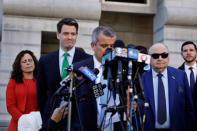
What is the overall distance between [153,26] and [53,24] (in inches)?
132

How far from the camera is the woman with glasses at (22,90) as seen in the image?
626cm

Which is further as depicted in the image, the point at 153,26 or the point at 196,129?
the point at 153,26

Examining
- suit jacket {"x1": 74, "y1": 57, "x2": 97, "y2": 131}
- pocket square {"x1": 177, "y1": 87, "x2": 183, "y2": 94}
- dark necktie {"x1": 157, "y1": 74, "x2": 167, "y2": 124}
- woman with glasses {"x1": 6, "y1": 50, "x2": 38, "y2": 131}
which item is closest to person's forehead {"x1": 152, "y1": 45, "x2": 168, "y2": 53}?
dark necktie {"x1": 157, "y1": 74, "x2": 167, "y2": 124}

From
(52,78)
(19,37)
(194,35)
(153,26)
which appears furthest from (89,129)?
(153,26)

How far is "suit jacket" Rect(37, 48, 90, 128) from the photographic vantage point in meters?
4.88

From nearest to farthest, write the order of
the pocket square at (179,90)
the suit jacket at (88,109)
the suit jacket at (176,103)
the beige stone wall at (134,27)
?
the suit jacket at (88,109), the suit jacket at (176,103), the pocket square at (179,90), the beige stone wall at (134,27)

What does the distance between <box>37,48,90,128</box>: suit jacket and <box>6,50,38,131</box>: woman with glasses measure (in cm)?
122

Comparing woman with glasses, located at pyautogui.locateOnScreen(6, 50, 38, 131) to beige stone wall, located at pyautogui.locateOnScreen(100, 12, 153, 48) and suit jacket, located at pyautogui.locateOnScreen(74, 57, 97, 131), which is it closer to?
suit jacket, located at pyautogui.locateOnScreen(74, 57, 97, 131)

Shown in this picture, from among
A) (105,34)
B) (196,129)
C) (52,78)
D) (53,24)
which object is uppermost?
(53,24)

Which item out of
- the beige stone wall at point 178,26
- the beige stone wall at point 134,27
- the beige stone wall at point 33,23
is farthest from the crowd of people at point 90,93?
the beige stone wall at point 134,27

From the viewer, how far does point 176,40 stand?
409 inches

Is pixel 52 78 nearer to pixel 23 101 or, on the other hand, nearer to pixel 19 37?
pixel 23 101

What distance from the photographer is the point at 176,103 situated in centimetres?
535

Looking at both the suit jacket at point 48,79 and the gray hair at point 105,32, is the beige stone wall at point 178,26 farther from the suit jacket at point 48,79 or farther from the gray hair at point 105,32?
the gray hair at point 105,32
